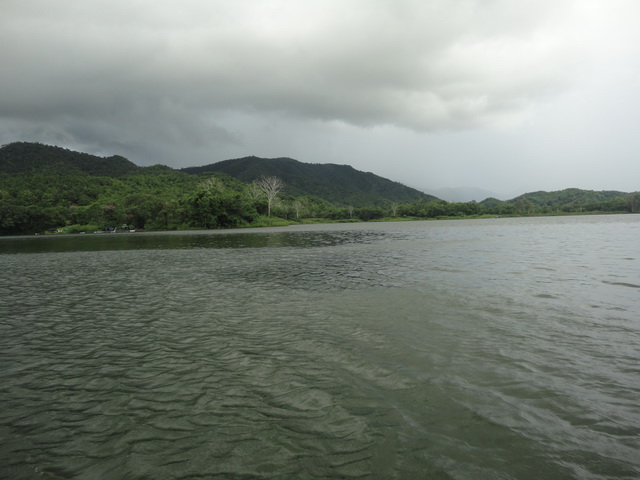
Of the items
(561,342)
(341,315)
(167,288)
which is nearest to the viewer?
(561,342)

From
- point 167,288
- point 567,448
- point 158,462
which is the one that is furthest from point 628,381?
point 167,288

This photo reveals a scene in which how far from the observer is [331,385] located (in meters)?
8.63

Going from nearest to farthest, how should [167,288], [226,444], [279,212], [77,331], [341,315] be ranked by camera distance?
[226,444]
[77,331]
[341,315]
[167,288]
[279,212]

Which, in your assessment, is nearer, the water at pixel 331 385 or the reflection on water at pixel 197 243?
the water at pixel 331 385

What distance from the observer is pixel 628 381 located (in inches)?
322

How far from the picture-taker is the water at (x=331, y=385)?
5840mm

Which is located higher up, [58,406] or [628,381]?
[628,381]

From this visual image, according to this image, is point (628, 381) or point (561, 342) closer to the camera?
point (628, 381)

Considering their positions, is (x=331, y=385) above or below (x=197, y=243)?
above

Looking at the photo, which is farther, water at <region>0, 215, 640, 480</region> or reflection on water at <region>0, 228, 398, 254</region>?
reflection on water at <region>0, 228, 398, 254</region>

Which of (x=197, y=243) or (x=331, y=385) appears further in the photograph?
(x=197, y=243)

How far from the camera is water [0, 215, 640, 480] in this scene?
5.84 m

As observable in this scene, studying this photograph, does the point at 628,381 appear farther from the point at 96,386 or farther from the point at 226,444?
the point at 96,386

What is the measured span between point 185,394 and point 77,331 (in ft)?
28.9
